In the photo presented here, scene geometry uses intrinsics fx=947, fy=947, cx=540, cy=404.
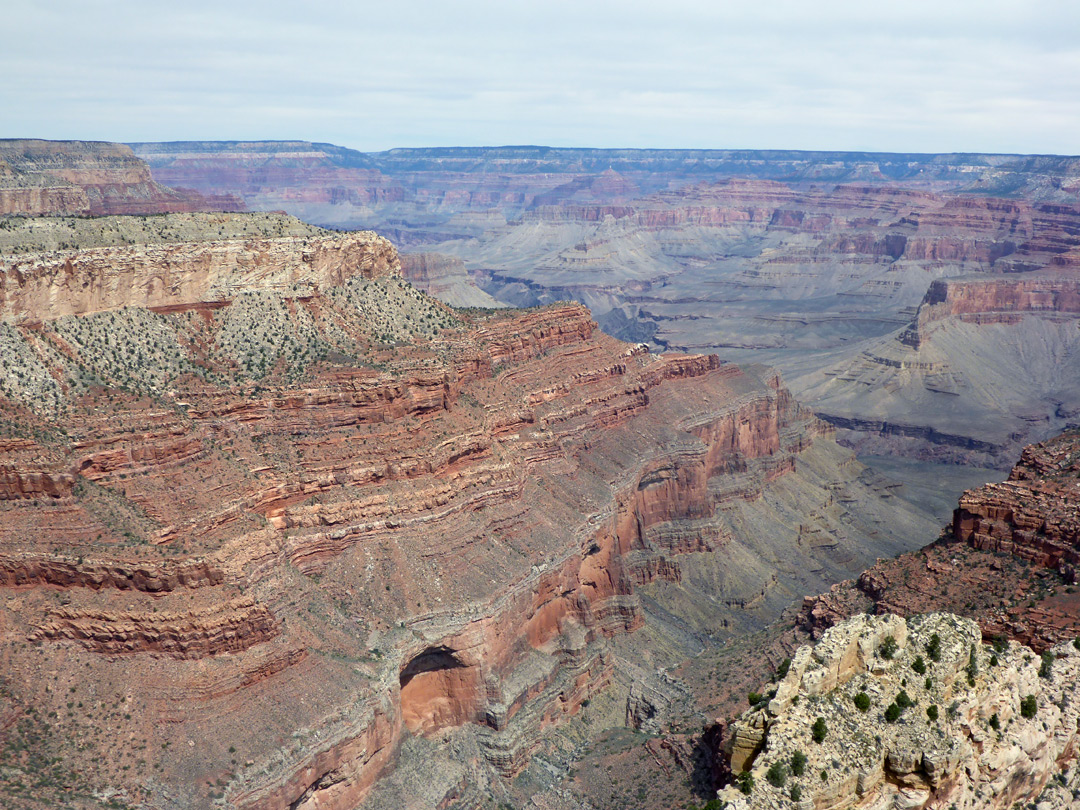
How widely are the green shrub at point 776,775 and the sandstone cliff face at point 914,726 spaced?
4 cm

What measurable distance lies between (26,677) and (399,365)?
105ft

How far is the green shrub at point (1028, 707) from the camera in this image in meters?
35.5

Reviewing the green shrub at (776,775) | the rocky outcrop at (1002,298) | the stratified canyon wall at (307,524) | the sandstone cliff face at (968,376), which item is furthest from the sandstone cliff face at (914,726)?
the rocky outcrop at (1002,298)

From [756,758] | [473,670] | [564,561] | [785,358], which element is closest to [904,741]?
[756,758]

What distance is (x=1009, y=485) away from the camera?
55625 mm

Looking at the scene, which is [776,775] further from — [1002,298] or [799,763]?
[1002,298]

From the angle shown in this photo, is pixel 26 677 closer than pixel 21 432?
Yes

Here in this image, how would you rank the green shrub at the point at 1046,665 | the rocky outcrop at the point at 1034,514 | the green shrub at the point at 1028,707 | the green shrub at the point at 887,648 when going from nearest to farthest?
the green shrub at the point at 887,648, the green shrub at the point at 1028,707, the green shrub at the point at 1046,665, the rocky outcrop at the point at 1034,514

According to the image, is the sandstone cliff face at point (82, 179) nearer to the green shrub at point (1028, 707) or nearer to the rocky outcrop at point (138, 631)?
the rocky outcrop at point (138, 631)

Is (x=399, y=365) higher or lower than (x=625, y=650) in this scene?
higher

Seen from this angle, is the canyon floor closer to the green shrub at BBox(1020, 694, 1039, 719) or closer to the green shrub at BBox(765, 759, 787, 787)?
the green shrub at BBox(1020, 694, 1039, 719)

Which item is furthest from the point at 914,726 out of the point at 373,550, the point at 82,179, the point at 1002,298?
A: the point at 1002,298

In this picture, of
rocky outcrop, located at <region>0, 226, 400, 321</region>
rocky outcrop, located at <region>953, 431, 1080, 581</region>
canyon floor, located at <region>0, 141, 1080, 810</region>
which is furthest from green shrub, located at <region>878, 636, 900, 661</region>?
rocky outcrop, located at <region>0, 226, 400, 321</region>

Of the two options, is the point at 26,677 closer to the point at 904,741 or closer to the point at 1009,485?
the point at 904,741
